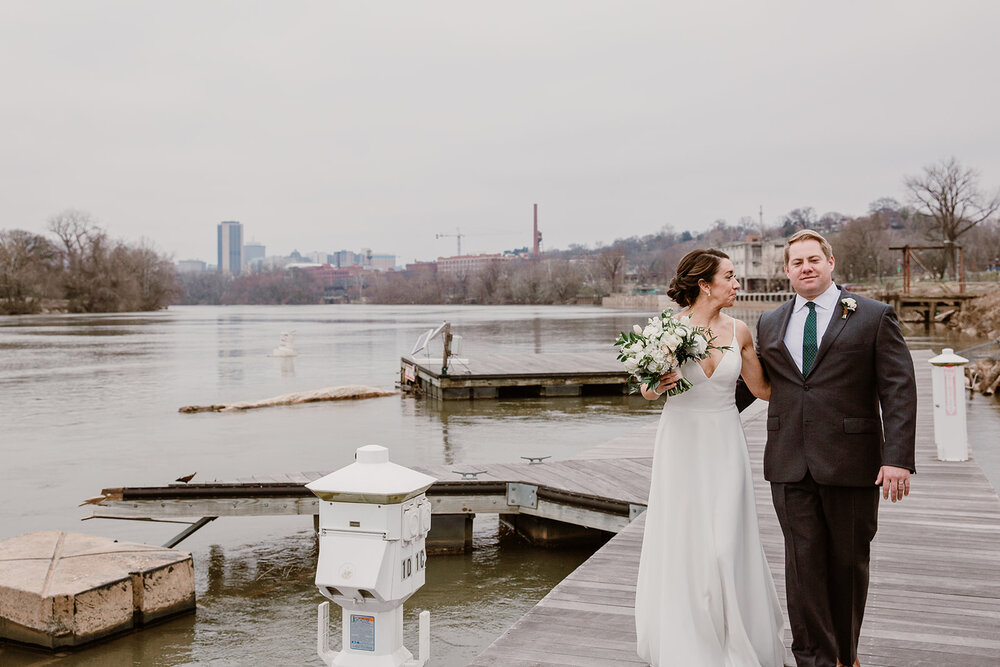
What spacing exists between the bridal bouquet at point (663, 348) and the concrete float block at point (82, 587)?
4983 mm

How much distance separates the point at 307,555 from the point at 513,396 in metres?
13.6

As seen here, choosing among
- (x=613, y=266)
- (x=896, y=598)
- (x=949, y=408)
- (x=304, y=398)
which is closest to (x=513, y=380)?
(x=304, y=398)

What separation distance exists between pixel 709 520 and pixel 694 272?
40.8 inches

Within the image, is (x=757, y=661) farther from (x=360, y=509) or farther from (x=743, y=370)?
(x=360, y=509)

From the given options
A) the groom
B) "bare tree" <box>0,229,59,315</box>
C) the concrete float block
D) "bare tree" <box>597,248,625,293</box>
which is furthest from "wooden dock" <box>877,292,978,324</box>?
"bare tree" <box>597,248,625,293</box>

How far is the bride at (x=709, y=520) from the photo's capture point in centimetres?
362

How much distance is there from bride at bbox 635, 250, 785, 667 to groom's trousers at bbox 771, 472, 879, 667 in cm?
19

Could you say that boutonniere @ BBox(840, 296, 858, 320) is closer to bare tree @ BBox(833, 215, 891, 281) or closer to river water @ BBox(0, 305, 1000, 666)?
river water @ BBox(0, 305, 1000, 666)

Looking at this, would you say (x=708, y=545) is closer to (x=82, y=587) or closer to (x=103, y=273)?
(x=82, y=587)

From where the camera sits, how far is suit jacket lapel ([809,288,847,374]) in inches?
134

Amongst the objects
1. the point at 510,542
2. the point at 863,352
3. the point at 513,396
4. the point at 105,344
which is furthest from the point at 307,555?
the point at 105,344

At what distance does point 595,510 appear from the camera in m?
7.94

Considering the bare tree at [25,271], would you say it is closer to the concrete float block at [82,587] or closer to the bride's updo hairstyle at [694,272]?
the concrete float block at [82,587]

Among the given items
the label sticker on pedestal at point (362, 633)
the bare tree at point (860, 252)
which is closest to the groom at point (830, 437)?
the label sticker on pedestal at point (362, 633)
